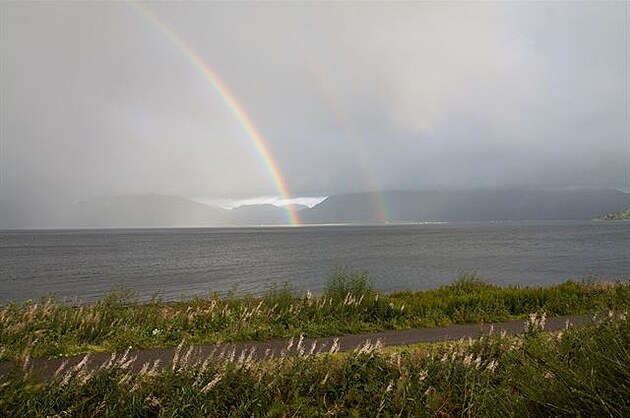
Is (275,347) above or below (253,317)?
below

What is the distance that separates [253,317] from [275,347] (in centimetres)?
262

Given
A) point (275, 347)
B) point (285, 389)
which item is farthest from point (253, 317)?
point (285, 389)

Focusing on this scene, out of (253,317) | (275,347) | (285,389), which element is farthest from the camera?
(253,317)

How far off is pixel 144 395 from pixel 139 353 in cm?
443

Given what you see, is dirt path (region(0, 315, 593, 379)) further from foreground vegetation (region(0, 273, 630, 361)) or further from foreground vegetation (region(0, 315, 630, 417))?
foreground vegetation (region(0, 315, 630, 417))

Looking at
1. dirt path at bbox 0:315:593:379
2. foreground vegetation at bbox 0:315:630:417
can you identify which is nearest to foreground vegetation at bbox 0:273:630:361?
dirt path at bbox 0:315:593:379

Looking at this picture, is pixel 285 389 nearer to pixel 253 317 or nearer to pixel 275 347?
pixel 275 347

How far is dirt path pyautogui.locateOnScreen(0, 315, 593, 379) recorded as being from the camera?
379 inches

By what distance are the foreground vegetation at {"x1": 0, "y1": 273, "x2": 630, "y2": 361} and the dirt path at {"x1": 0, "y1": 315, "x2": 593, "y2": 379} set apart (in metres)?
0.50

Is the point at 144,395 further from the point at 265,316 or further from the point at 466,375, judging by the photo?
the point at 265,316

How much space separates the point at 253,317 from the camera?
1412cm

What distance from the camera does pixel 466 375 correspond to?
25.5 feet

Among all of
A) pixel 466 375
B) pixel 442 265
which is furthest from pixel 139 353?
pixel 442 265

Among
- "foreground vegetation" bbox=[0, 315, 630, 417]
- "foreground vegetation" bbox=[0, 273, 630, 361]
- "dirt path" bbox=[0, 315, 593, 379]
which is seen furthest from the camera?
"foreground vegetation" bbox=[0, 273, 630, 361]
